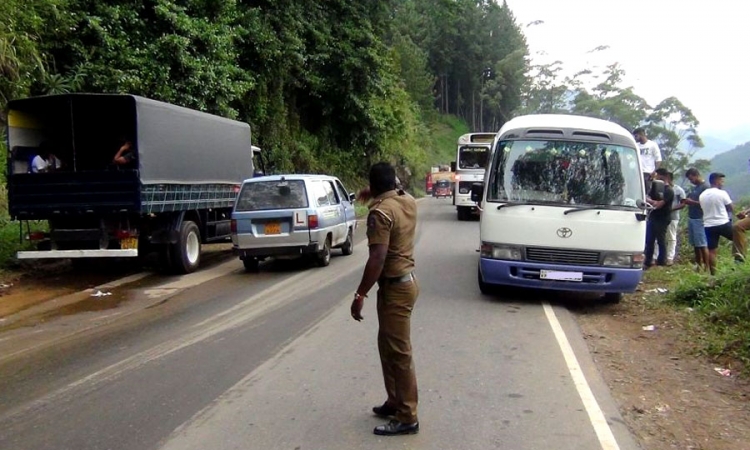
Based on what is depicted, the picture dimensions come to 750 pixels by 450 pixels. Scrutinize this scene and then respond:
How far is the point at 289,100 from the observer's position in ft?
100

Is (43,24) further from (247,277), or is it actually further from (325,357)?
(325,357)

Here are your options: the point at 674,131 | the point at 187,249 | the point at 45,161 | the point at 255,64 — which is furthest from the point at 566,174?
the point at 674,131

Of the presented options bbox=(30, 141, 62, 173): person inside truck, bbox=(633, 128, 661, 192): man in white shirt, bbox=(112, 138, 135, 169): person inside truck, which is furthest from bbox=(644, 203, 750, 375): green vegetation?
bbox=(30, 141, 62, 173): person inside truck

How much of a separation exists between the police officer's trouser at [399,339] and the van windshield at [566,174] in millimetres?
5088

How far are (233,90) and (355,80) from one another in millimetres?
11579

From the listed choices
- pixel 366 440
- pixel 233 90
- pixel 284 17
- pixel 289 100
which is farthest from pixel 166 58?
pixel 366 440

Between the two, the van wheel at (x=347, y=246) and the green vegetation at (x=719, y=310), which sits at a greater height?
the van wheel at (x=347, y=246)

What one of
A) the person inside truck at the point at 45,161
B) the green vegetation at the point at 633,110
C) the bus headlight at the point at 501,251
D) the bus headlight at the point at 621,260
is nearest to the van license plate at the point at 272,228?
the person inside truck at the point at 45,161

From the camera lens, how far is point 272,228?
40.7 feet

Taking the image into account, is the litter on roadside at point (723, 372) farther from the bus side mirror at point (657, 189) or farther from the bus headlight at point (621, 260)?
the bus side mirror at point (657, 189)

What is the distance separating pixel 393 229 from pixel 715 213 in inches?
323

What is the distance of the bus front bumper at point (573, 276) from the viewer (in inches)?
352

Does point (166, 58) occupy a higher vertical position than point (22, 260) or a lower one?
higher

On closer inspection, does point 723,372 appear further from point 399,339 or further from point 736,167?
point 736,167
